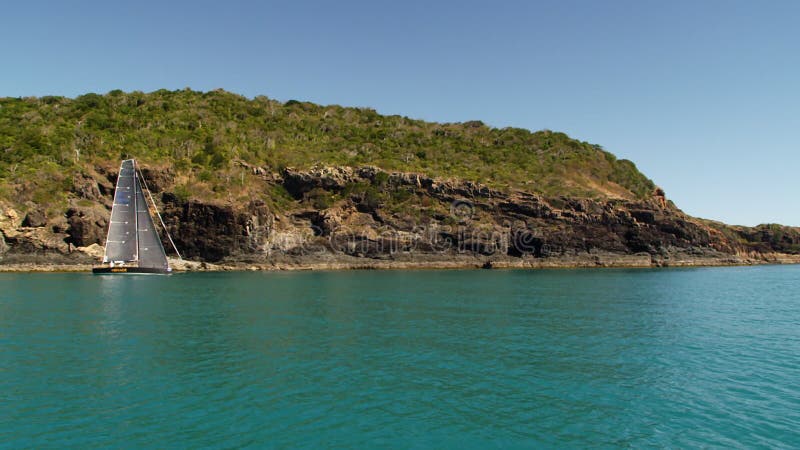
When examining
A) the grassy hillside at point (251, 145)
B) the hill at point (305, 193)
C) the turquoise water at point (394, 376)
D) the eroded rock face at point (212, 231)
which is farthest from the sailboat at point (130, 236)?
the turquoise water at point (394, 376)

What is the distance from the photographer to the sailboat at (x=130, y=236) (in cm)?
7312

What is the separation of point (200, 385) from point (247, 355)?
4.53m

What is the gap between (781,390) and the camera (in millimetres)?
18281

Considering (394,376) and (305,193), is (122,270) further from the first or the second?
(394,376)

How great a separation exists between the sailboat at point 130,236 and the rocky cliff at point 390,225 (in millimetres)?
13585

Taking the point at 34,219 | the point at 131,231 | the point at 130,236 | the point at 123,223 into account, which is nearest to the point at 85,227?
the point at 34,219

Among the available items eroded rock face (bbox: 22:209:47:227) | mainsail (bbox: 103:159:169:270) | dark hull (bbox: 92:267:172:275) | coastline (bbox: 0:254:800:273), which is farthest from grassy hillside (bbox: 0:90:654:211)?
dark hull (bbox: 92:267:172:275)

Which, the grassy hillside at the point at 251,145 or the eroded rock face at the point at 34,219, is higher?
the grassy hillside at the point at 251,145

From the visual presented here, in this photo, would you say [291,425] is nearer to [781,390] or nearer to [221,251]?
[781,390]

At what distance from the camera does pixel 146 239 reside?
75.1 m

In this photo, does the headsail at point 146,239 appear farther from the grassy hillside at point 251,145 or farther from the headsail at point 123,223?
the grassy hillside at point 251,145

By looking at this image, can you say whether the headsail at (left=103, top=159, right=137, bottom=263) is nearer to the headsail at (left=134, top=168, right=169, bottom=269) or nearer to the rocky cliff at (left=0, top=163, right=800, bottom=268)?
the headsail at (left=134, top=168, right=169, bottom=269)

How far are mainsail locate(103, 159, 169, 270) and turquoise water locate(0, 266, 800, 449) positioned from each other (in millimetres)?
37146

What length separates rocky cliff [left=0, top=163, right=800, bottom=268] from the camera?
91.0m
